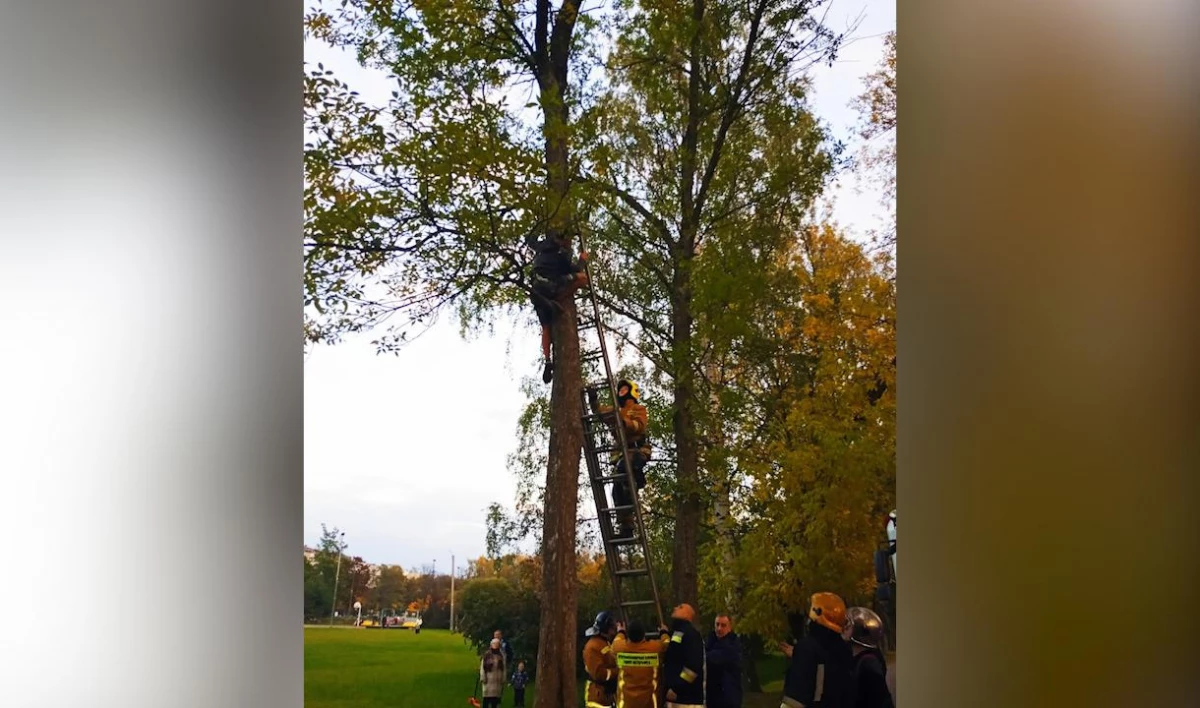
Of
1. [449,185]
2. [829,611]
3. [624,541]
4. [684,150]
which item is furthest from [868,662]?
[449,185]

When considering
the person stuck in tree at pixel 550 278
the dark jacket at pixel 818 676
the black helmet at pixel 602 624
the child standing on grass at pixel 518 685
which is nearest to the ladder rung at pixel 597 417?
the person stuck in tree at pixel 550 278

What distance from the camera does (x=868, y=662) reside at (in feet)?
17.3

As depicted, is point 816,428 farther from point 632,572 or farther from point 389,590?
point 389,590

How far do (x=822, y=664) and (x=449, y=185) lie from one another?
2919 millimetres

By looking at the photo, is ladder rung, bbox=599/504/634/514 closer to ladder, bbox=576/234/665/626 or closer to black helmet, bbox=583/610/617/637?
ladder, bbox=576/234/665/626

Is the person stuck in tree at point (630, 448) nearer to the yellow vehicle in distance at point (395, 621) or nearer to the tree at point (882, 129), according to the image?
the yellow vehicle in distance at point (395, 621)

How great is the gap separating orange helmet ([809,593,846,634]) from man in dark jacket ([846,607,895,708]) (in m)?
0.06

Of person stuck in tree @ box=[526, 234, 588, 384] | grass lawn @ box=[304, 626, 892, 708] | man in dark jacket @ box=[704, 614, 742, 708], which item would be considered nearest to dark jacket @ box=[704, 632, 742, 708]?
man in dark jacket @ box=[704, 614, 742, 708]
